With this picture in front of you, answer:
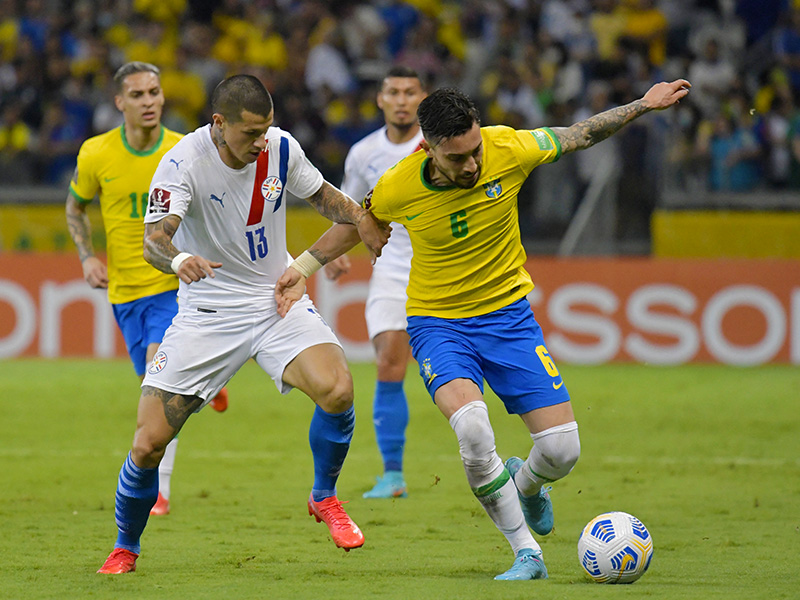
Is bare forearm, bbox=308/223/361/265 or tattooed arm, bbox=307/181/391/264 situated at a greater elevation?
tattooed arm, bbox=307/181/391/264

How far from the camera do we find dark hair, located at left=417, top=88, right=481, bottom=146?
533cm

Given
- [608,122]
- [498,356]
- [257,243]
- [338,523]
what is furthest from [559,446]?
[257,243]

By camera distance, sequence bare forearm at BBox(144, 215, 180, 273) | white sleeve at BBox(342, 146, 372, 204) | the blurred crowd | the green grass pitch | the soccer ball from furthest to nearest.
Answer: the blurred crowd → white sleeve at BBox(342, 146, 372, 204) → bare forearm at BBox(144, 215, 180, 273) → the green grass pitch → the soccer ball

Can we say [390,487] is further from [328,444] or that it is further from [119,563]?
[119,563]

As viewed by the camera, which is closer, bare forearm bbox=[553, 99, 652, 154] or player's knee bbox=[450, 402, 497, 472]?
player's knee bbox=[450, 402, 497, 472]

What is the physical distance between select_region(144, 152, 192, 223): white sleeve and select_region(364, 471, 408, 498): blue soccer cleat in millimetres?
2936

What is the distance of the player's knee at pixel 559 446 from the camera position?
559 centimetres

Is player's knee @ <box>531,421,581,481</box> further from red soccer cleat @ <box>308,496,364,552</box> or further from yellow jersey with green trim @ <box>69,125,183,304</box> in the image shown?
yellow jersey with green trim @ <box>69,125,183,304</box>

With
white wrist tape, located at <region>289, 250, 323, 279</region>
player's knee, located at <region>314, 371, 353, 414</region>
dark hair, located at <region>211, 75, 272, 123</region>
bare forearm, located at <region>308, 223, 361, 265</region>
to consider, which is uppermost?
dark hair, located at <region>211, 75, 272, 123</region>

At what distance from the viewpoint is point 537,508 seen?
609cm

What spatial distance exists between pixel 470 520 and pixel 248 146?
9.27 ft

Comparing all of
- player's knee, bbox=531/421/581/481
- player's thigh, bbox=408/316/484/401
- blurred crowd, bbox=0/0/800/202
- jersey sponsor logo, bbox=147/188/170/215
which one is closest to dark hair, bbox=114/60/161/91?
jersey sponsor logo, bbox=147/188/170/215

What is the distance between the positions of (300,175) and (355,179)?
257cm

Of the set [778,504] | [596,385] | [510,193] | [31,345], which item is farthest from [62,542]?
[31,345]
